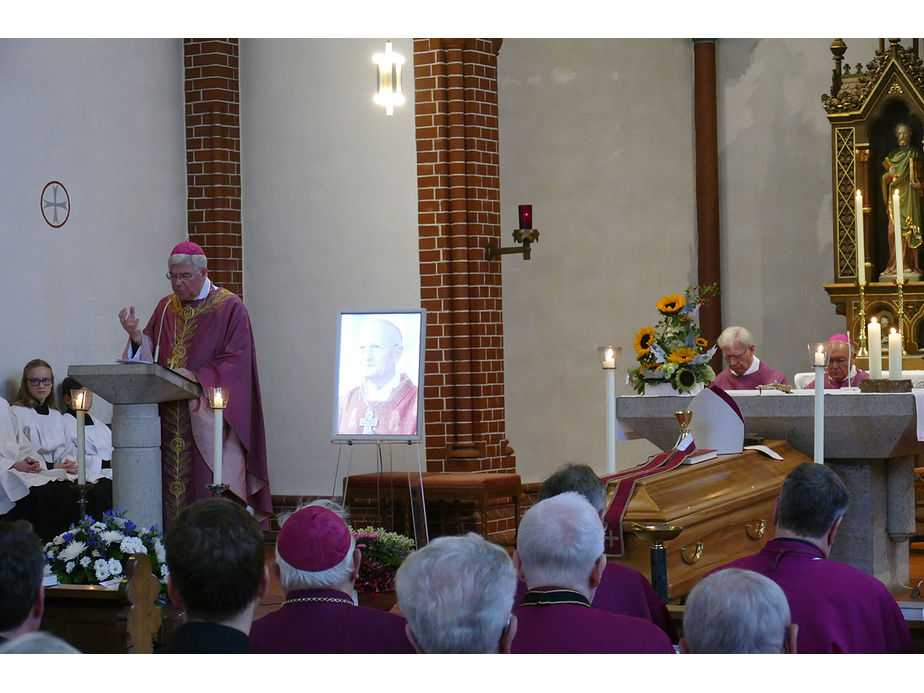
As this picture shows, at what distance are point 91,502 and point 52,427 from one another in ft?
1.95

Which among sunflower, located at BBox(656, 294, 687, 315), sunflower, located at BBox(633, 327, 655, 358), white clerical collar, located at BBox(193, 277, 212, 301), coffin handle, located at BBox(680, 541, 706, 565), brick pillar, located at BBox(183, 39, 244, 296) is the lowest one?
coffin handle, located at BBox(680, 541, 706, 565)

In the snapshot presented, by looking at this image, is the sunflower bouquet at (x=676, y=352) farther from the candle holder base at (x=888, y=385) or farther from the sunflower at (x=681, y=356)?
the candle holder base at (x=888, y=385)

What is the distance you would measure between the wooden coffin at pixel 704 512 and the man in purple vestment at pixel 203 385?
2.27 metres

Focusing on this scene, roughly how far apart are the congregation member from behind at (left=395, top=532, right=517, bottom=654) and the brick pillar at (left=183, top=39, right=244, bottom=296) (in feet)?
23.2

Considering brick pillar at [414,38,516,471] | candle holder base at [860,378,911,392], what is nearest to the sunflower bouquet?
candle holder base at [860,378,911,392]

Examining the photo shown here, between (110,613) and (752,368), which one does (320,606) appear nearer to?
(110,613)

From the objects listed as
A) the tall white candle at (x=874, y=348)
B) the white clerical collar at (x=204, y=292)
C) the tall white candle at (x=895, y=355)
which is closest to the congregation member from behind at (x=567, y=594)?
the tall white candle at (x=874, y=348)

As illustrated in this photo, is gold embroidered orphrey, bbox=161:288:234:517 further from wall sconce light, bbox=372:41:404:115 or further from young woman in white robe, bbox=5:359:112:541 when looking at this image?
wall sconce light, bbox=372:41:404:115

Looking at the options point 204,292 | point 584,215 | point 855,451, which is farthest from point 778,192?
point 204,292

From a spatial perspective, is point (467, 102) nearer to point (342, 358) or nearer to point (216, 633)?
point (342, 358)

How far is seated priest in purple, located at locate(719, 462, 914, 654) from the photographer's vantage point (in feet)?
9.94

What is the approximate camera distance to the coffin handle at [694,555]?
14.5 feet
